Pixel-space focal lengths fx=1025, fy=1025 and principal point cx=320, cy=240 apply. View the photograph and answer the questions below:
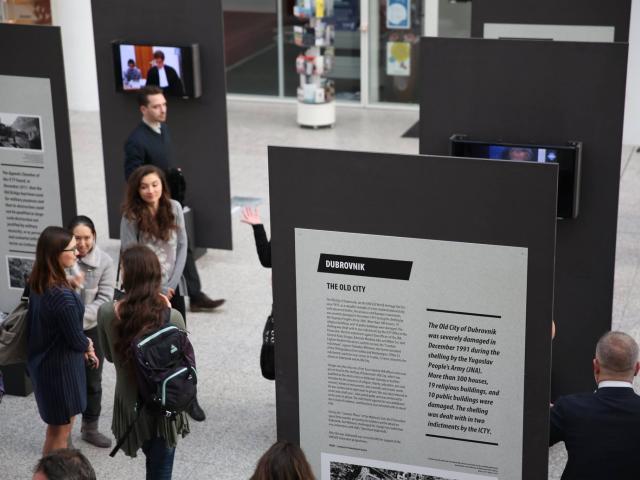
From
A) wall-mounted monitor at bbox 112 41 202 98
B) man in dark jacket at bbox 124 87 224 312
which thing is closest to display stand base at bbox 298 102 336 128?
wall-mounted monitor at bbox 112 41 202 98

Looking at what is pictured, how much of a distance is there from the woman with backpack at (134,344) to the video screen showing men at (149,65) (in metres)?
4.28

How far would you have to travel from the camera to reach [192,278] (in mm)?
8133

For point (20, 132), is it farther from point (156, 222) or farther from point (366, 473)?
point (366, 473)

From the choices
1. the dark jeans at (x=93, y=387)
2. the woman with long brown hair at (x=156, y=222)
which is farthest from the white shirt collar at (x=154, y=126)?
the dark jeans at (x=93, y=387)

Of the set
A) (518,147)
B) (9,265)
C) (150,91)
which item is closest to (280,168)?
(518,147)

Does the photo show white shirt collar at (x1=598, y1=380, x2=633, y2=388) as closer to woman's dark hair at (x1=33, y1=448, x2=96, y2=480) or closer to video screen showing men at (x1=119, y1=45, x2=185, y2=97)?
woman's dark hair at (x1=33, y1=448, x2=96, y2=480)

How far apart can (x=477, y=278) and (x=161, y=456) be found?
6.64 feet

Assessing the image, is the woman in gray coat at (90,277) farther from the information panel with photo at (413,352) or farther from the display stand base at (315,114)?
the display stand base at (315,114)

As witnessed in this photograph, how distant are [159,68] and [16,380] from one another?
10.7 ft

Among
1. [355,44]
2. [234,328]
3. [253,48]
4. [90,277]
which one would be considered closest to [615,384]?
[90,277]

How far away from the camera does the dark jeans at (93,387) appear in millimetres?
6056

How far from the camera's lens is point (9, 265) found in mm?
6652

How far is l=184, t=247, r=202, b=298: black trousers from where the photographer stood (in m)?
7.96

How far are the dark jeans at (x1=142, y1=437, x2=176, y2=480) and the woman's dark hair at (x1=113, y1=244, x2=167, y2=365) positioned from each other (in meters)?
0.48
